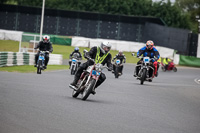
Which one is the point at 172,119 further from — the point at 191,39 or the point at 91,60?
the point at 191,39

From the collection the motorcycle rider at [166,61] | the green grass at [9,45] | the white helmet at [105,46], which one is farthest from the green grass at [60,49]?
the white helmet at [105,46]

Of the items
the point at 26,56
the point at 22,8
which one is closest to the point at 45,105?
the point at 26,56

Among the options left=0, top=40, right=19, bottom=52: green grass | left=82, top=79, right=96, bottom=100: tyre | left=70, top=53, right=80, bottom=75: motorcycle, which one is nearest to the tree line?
left=0, top=40, right=19, bottom=52: green grass

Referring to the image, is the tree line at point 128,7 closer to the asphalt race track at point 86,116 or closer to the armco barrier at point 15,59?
the armco barrier at point 15,59

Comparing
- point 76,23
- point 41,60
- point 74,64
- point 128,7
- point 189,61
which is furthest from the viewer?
point 128,7

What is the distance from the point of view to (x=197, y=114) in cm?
1105

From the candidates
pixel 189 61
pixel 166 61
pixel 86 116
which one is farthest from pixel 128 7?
pixel 86 116

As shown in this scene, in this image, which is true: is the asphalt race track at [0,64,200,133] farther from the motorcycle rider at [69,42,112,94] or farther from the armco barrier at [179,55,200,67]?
the armco barrier at [179,55,200,67]

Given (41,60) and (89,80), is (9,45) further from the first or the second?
(89,80)

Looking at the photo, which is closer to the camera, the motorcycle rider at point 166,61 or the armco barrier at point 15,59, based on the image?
the armco barrier at point 15,59

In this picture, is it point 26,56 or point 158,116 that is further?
point 26,56

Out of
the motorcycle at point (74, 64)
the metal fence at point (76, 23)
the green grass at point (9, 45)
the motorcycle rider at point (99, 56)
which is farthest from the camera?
the metal fence at point (76, 23)

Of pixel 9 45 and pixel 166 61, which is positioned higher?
pixel 9 45

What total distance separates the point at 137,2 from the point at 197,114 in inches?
3192
